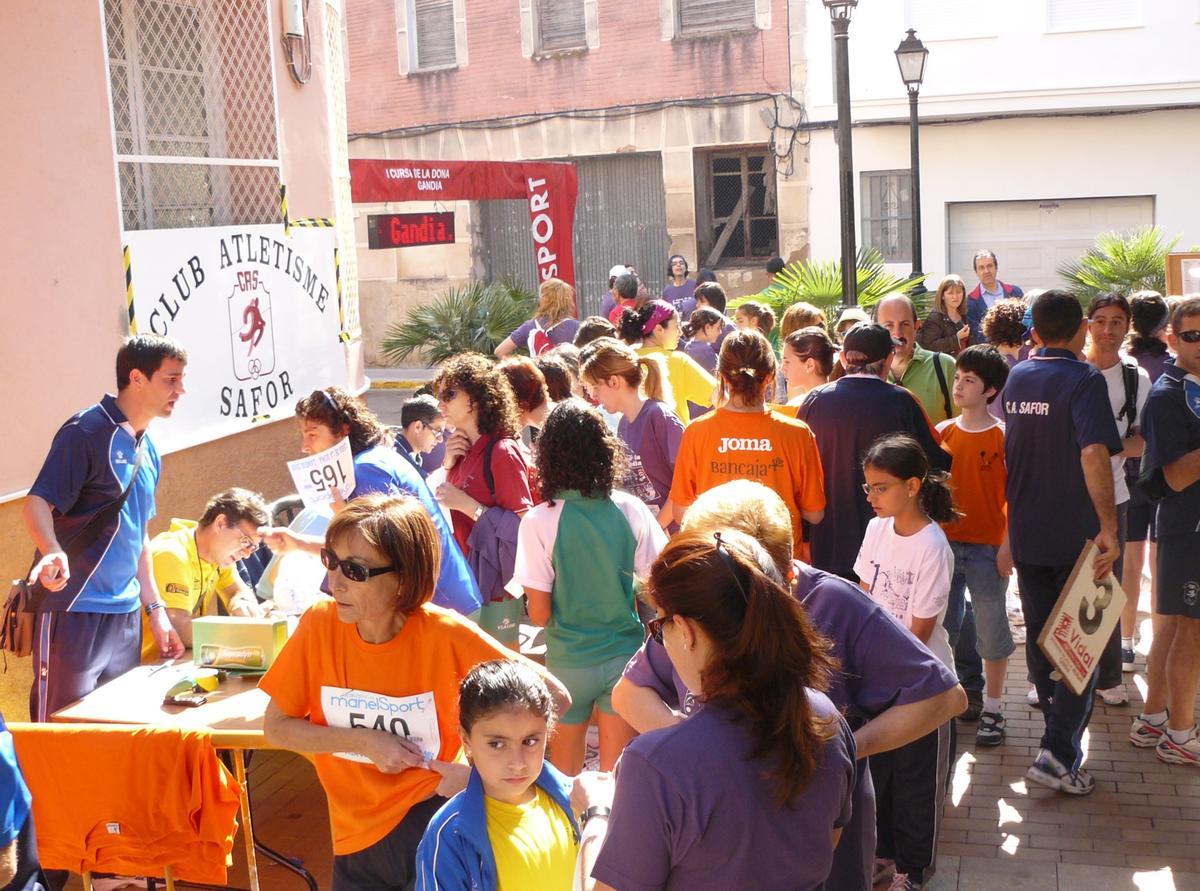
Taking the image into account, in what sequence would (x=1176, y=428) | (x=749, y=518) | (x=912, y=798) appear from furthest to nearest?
(x=1176, y=428) → (x=912, y=798) → (x=749, y=518)

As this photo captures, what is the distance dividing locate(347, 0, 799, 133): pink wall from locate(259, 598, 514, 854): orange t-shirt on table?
18.7 meters

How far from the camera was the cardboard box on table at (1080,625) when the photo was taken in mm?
5242

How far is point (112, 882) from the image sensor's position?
5.22 meters

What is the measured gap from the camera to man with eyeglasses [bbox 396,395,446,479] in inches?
Result: 274

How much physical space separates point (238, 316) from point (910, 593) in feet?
18.1

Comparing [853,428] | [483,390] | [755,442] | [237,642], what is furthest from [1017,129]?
[237,642]

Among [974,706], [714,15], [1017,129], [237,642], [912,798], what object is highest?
[714,15]

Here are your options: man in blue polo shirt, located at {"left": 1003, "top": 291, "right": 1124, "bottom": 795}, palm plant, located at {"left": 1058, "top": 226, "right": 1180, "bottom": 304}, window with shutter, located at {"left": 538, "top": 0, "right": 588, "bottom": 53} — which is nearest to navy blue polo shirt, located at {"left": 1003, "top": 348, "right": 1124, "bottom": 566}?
man in blue polo shirt, located at {"left": 1003, "top": 291, "right": 1124, "bottom": 795}

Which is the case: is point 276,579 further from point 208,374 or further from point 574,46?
point 574,46

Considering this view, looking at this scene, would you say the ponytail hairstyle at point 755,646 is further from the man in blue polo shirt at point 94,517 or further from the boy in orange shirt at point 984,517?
the boy in orange shirt at point 984,517

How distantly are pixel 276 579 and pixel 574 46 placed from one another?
18.3 meters

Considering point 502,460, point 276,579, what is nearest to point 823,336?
point 502,460

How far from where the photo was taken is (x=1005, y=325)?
7.59m

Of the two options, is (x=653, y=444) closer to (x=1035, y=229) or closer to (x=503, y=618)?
(x=503, y=618)
